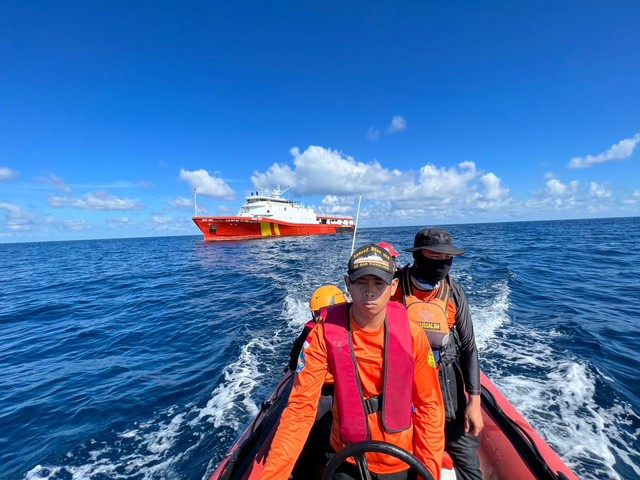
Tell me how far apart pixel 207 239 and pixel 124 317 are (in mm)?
33005

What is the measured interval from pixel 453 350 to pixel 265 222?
130ft

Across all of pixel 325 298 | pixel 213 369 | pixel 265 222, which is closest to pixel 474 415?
pixel 325 298

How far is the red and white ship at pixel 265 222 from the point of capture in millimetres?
39875

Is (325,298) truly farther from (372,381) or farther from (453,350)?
(372,381)

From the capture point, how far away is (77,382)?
6.09 metres

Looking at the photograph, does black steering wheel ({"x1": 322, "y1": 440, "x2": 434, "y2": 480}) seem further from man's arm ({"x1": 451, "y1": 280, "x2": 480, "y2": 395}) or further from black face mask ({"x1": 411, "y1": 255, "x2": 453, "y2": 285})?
black face mask ({"x1": 411, "y1": 255, "x2": 453, "y2": 285})

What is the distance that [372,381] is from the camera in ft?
5.90

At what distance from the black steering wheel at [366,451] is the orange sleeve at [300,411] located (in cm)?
21

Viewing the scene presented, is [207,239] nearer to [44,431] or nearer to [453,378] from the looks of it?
[44,431]

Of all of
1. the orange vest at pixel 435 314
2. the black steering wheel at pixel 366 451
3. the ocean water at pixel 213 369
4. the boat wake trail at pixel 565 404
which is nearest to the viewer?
the black steering wheel at pixel 366 451

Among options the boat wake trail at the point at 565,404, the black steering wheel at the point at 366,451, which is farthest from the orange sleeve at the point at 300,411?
the boat wake trail at the point at 565,404

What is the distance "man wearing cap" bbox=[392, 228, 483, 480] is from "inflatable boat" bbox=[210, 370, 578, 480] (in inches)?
14.5

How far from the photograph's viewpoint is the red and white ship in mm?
39875

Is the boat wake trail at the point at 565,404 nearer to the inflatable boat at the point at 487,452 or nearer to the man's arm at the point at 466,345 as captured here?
the inflatable boat at the point at 487,452
